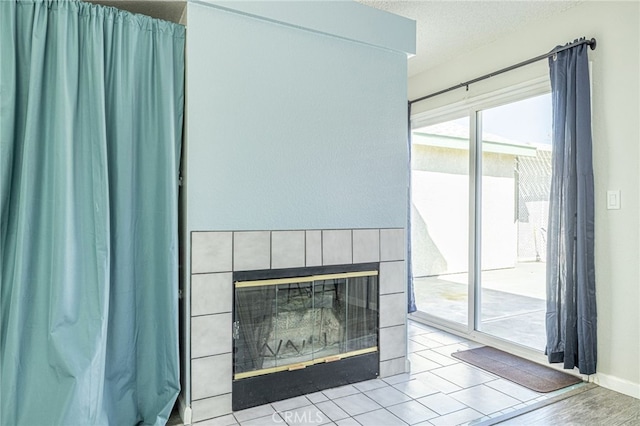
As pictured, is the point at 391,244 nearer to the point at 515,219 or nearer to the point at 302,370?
the point at 302,370

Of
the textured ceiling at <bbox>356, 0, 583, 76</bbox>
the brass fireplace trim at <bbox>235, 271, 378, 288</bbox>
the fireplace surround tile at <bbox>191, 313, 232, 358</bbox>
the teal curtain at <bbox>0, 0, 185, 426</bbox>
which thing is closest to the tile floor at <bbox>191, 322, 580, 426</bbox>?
the fireplace surround tile at <bbox>191, 313, 232, 358</bbox>

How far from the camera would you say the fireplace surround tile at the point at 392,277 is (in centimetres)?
262

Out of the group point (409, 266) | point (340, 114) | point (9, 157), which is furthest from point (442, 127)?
point (9, 157)

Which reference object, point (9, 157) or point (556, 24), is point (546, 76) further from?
point (9, 157)

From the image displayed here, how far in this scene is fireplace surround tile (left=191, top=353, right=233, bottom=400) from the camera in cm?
203

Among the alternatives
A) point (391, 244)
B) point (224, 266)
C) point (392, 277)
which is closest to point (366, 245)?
point (391, 244)

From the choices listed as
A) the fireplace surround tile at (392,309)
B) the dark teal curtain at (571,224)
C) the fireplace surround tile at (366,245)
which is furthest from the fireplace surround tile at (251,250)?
the dark teal curtain at (571,224)

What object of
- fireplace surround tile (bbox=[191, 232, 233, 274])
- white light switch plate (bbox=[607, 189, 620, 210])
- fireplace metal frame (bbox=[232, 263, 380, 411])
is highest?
white light switch plate (bbox=[607, 189, 620, 210])

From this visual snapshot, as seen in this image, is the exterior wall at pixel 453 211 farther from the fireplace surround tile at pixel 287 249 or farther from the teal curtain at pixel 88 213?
the teal curtain at pixel 88 213

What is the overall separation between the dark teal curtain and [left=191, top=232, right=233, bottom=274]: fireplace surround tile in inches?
84.7

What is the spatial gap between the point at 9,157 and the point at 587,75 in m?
3.29

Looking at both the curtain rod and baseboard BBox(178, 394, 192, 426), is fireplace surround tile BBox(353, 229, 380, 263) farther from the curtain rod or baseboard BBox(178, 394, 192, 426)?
the curtain rod

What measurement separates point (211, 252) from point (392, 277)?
1.25 m

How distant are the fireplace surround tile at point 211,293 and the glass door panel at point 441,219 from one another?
2.34 m
